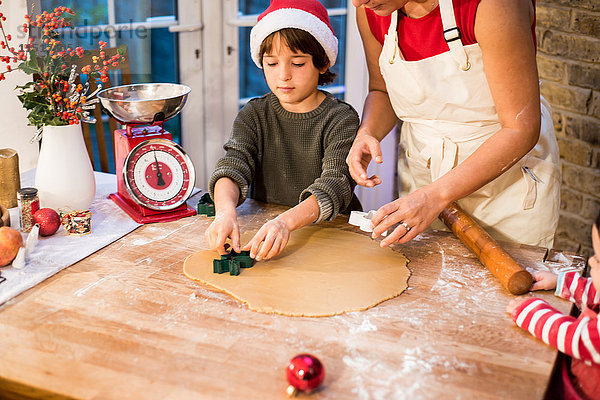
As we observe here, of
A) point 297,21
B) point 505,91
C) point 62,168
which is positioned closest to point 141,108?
point 62,168

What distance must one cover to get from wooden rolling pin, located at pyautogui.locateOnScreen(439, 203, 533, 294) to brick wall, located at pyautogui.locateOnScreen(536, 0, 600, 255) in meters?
1.29

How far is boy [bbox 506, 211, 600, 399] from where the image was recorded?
103 centimetres

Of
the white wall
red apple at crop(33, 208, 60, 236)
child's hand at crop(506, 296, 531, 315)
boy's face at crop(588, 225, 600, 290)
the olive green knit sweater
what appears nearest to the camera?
boy's face at crop(588, 225, 600, 290)

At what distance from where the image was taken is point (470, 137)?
1632 mm

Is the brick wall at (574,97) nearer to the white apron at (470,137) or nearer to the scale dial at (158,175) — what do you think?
the white apron at (470,137)

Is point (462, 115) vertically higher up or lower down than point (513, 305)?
higher up

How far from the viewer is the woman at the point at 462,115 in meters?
1.39

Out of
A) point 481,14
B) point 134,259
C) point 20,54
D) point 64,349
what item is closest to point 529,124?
point 481,14

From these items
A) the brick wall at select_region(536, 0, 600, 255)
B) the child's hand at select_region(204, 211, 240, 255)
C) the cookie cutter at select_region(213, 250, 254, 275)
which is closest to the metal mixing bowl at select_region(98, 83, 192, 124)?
the child's hand at select_region(204, 211, 240, 255)

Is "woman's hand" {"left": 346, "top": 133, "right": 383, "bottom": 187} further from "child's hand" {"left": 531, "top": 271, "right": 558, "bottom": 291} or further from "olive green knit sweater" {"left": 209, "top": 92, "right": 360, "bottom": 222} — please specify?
"child's hand" {"left": 531, "top": 271, "right": 558, "bottom": 291}

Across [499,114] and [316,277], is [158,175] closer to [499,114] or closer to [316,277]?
[316,277]

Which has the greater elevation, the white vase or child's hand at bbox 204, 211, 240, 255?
the white vase

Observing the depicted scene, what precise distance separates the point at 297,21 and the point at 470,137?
56 centimetres

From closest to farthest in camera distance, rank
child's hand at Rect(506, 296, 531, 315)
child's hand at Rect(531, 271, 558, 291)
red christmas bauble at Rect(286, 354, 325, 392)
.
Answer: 1. red christmas bauble at Rect(286, 354, 325, 392)
2. child's hand at Rect(506, 296, 531, 315)
3. child's hand at Rect(531, 271, 558, 291)
